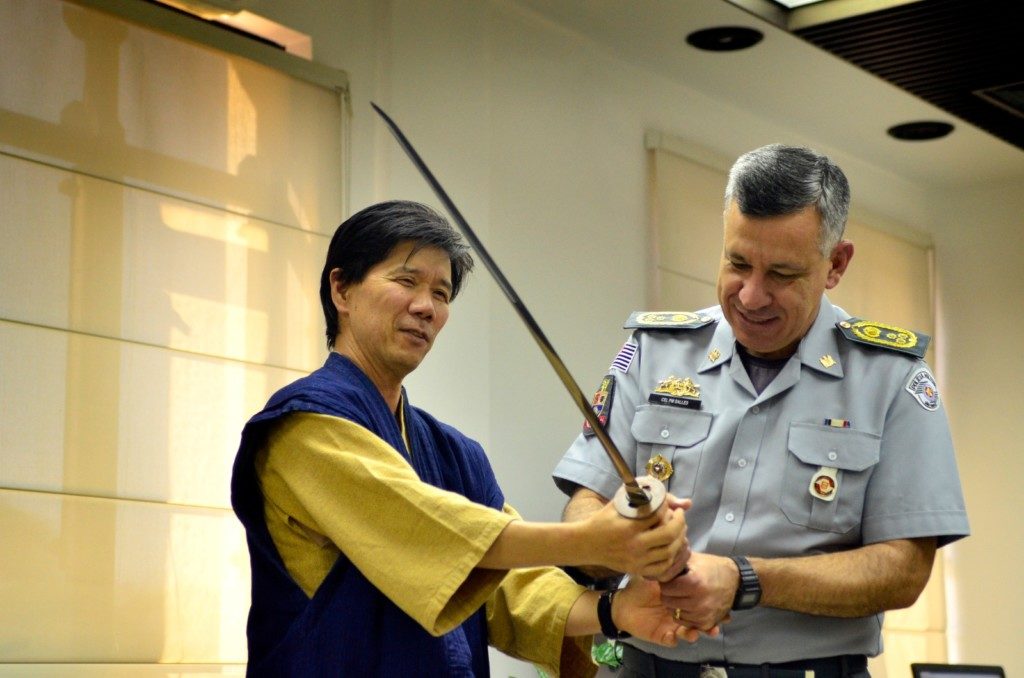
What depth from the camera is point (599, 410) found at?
2264 millimetres

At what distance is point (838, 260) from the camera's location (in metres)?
2.20

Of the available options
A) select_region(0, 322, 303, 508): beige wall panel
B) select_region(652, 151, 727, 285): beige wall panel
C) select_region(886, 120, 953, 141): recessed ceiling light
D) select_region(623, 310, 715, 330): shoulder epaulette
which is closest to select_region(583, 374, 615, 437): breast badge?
select_region(623, 310, 715, 330): shoulder epaulette

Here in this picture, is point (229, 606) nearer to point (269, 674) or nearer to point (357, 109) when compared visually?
point (357, 109)

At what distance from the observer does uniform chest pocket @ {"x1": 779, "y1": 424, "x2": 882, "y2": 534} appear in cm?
204

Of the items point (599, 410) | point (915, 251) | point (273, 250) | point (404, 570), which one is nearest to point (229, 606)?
point (273, 250)

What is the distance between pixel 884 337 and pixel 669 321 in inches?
13.9

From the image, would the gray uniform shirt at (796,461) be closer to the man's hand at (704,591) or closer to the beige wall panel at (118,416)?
the man's hand at (704,591)

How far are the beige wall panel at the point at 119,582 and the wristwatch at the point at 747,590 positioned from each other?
2.11m

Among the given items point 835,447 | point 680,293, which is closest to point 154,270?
point 835,447

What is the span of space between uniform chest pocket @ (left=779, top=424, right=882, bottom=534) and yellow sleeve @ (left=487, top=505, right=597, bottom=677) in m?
0.36

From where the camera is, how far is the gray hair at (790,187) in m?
2.09

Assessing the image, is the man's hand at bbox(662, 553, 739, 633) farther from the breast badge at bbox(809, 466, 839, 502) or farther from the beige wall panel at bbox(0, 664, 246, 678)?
the beige wall panel at bbox(0, 664, 246, 678)

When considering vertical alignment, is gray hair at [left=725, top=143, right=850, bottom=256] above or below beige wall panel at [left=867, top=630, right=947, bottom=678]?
above

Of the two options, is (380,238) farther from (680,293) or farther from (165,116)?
(680,293)
